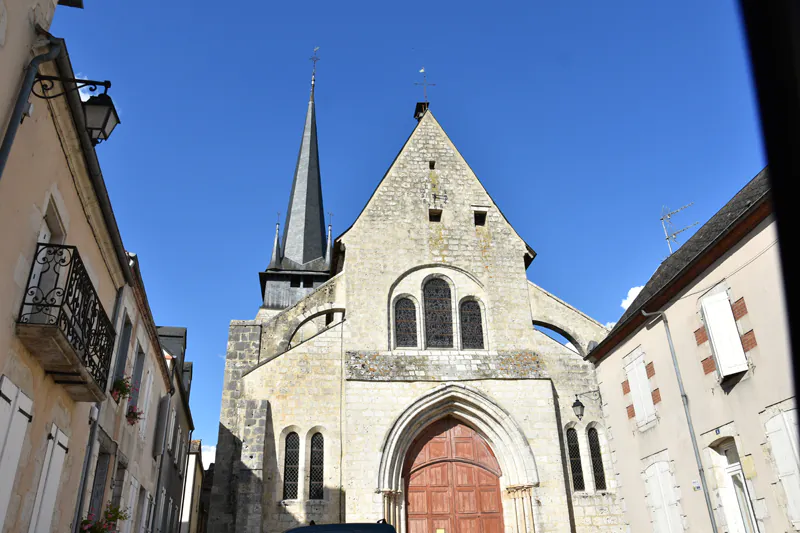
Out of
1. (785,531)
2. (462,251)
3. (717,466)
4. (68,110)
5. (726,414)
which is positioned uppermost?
(462,251)

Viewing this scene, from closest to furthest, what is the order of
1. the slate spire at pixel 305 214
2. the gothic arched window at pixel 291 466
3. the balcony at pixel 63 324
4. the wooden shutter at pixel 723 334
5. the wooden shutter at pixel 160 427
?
1. the balcony at pixel 63 324
2. the wooden shutter at pixel 723 334
3. the wooden shutter at pixel 160 427
4. the gothic arched window at pixel 291 466
5. the slate spire at pixel 305 214

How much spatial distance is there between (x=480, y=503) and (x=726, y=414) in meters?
6.27

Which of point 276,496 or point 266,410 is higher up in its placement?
point 266,410

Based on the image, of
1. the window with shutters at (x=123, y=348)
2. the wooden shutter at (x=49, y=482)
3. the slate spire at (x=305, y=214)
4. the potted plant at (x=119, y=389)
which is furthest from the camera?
the slate spire at (x=305, y=214)

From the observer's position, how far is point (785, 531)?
6742 mm

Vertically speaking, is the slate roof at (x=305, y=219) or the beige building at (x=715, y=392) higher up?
the slate roof at (x=305, y=219)

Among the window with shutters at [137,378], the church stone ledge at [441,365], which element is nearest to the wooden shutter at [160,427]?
the window with shutters at [137,378]

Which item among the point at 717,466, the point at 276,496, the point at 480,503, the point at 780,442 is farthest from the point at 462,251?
the point at 780,442

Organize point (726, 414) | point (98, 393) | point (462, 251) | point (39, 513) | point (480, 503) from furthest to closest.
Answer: point (462, 251) → point (480, 503) → point (726, 414) → point (98, 393) → point (39, 513)

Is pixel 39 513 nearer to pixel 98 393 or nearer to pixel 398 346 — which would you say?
pixel 98 393

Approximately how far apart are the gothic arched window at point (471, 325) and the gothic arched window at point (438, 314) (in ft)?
1.00

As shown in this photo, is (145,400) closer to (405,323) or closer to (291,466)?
(291,466)

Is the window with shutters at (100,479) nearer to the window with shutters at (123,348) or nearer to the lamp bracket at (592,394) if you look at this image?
the window with shutters at (123,348)

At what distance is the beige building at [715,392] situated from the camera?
22.8ft
